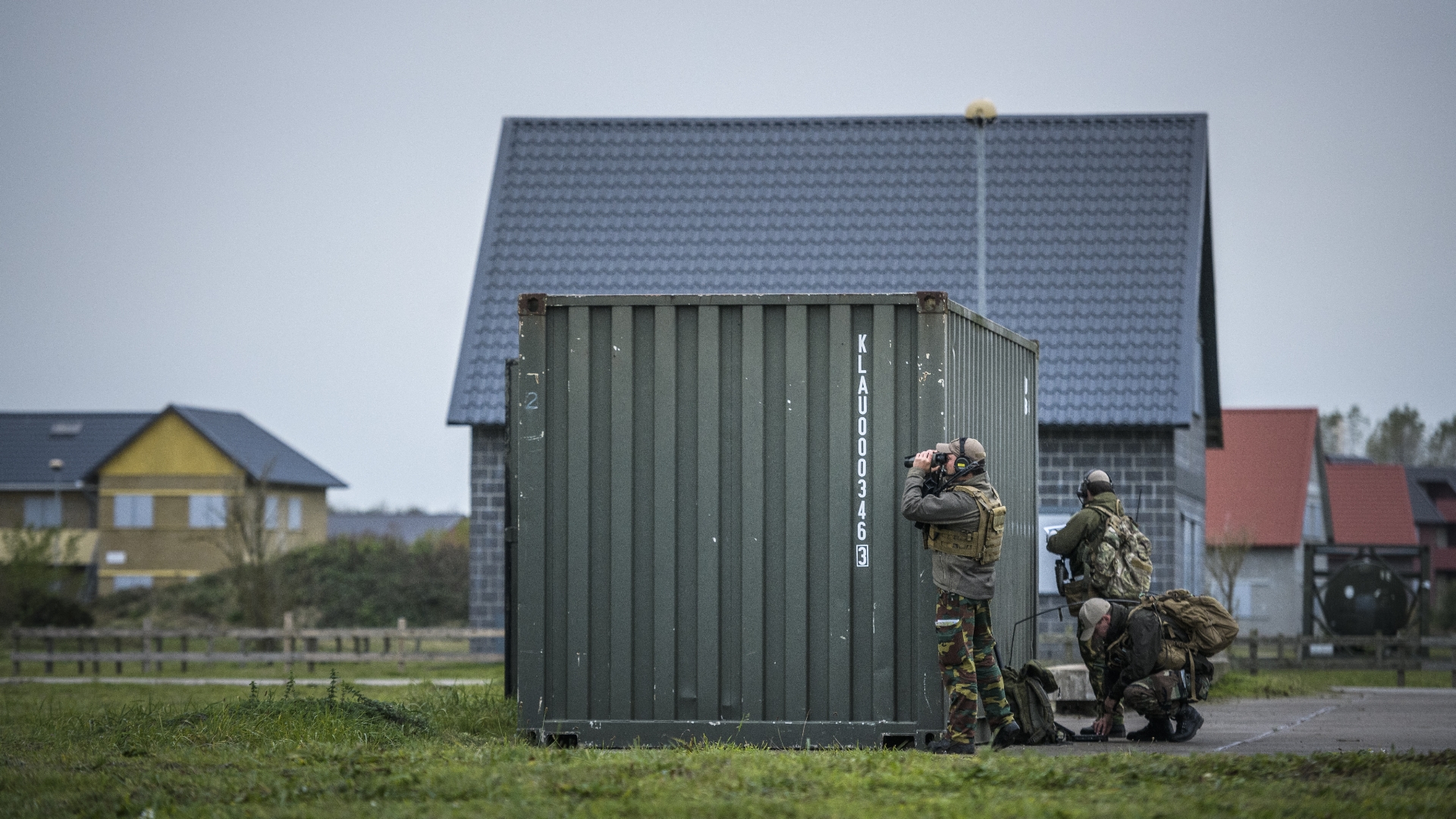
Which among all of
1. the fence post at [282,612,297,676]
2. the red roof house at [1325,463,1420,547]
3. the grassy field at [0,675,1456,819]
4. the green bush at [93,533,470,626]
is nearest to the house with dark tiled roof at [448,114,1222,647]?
the fence post at [282,612,297,676]

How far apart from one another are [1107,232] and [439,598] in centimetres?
2089

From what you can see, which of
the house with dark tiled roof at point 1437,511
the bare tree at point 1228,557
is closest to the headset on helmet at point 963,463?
the bare tree at point 1228,557

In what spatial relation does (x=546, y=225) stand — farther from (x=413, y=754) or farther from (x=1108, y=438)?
(x=413, y=754)

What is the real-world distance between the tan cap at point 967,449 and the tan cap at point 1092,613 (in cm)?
205

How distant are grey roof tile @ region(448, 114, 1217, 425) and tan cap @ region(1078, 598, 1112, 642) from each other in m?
11.2

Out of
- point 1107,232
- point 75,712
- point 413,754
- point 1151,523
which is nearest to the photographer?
point 413,754

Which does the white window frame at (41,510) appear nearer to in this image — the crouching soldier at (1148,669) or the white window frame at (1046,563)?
the white window frame at (1046,563)

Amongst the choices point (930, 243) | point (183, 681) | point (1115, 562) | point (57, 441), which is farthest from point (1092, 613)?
point (57, 441)

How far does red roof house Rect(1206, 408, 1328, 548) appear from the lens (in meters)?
40.9

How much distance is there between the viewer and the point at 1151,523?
886 inches

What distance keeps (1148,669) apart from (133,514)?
50.1 metres

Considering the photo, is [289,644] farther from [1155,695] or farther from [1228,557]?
[1228,557]

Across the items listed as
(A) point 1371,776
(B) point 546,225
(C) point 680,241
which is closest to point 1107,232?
(C) point 680,241

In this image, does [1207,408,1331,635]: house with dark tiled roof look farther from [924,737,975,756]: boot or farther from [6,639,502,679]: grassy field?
[924,737,975,756]: boot
